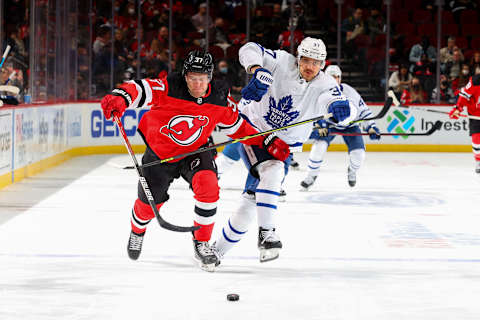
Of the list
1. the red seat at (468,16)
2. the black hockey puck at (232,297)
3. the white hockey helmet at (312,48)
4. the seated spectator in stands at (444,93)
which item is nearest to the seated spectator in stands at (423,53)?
the seated spectator in stands at (444,93)

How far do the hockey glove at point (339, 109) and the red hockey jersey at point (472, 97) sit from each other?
4.87 metres

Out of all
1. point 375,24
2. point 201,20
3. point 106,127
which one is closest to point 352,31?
point 375,24

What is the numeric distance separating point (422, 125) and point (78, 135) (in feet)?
16.6

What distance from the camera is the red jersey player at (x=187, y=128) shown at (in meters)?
3.68

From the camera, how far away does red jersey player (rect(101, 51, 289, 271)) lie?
368 centimetres

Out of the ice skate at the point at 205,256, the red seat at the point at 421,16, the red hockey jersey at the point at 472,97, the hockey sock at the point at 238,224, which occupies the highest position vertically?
the red seat at the point at 421,16

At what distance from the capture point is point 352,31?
12.2 m

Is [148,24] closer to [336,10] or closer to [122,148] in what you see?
[122,148]

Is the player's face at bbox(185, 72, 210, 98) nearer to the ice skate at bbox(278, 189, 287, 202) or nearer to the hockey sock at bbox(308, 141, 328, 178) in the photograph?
the ice skate at bbox(278, 189, 287, 202)

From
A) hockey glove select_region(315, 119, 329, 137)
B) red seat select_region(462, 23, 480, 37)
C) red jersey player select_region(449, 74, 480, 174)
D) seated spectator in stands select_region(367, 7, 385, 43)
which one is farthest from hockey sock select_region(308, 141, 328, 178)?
red seat select_region(462, 23, 480, 37)

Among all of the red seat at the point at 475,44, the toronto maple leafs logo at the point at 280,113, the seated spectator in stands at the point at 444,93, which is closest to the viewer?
the toronto maple leafs logo at the point at 280,113

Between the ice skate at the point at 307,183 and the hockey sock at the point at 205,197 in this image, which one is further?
the ice skate at the point at 307,183

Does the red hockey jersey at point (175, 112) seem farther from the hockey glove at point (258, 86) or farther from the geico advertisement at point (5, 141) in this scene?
the geico advertisement at point (5, 141)

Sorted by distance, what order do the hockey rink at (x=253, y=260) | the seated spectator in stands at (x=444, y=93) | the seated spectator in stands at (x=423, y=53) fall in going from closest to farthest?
1. the hockey rink at (x=253, y=260)
2. the seated spectator in stands at (x=444, y=93)
3. the seated spectator in stands at (x=423, y=53)
